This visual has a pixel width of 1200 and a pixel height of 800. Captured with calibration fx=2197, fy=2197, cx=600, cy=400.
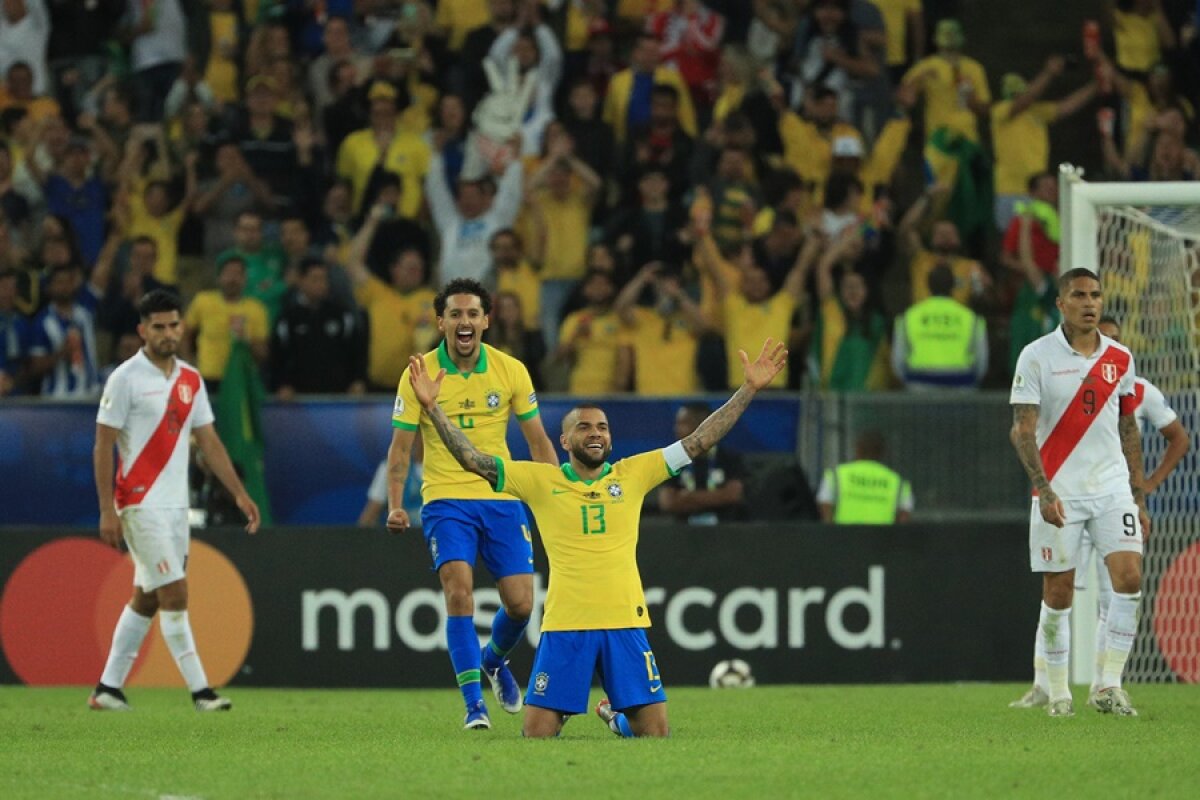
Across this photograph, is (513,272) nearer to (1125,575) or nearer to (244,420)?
(244,420)

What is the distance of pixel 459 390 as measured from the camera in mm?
10750

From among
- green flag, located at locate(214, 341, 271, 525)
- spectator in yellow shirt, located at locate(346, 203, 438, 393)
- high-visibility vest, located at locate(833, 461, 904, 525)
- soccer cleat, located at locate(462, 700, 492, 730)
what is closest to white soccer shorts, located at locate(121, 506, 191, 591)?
soccer cleat, located at locate(462, 700, 492, 730)

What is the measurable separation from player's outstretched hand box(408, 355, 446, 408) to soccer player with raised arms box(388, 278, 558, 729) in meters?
0.57

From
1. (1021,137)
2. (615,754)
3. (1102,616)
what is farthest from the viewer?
(1021,137)

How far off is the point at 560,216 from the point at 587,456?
904cm

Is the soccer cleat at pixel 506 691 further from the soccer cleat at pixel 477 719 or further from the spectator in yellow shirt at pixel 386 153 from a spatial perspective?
the spectator in yellow shirt at pixel 386 153

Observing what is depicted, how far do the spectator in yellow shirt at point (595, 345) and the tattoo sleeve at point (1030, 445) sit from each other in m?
6.41

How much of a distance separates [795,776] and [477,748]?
1717 millimetres

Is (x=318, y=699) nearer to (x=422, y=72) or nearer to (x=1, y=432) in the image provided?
(x=1, y=432)

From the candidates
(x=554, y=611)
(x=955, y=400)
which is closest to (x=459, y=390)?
(x=554, y=611)

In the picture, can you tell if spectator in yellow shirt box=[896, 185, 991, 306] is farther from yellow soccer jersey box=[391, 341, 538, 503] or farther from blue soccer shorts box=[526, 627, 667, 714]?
blue soccer shorts box=[526, 627, 667, 714]

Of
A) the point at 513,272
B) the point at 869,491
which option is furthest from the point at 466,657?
the point at 513,272

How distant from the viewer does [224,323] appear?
1706 centimetres

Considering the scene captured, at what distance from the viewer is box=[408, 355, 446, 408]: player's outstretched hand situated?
9.70m
